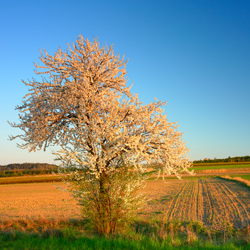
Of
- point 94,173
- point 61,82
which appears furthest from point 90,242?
point 61,82

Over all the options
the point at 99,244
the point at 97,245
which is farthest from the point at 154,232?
the point at 97,245

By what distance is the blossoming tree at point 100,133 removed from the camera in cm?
1027

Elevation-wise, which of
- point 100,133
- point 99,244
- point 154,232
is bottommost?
point 154,232

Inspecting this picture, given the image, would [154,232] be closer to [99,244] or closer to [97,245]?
[99,244]

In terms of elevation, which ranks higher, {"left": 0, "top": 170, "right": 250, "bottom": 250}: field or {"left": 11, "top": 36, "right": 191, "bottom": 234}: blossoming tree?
{"left": 11, "top": 36, "right": 191, "bottom": 234}: blossoming tree

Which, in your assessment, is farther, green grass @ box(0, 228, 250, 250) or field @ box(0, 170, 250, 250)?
field @ box(0, 170, 250, 250)

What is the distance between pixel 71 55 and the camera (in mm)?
12945

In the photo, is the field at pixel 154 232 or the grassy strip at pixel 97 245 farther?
the field at pixel 154 232

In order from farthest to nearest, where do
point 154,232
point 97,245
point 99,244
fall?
point 154,232 < point 99,244 < point 97,245

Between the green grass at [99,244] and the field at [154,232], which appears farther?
the field at [154,232]

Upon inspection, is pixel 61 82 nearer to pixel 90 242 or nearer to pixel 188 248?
pixel 90 242

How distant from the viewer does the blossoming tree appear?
1027 cm

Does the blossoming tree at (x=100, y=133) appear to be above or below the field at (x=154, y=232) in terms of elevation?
above

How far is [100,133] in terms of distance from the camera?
10141 millimetres
